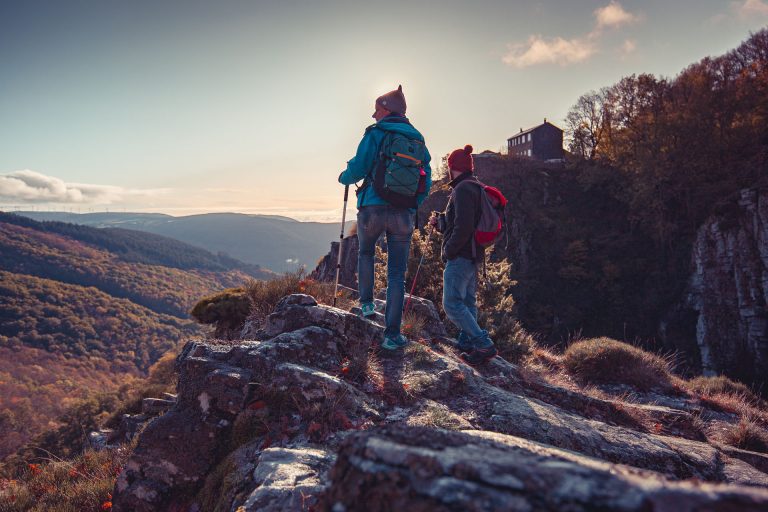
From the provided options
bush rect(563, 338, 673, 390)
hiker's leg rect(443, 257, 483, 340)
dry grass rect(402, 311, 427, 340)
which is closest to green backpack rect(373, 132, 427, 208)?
hiker's leg rect(443, 257, 483, 340)

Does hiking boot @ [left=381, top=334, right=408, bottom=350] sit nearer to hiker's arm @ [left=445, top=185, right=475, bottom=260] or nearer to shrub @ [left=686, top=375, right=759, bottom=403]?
hiker's arm @ [left=445, top=185, right=475, bottom=260]

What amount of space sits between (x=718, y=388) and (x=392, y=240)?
9.06m

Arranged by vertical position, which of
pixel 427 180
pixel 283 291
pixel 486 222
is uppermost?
pixel 427 180

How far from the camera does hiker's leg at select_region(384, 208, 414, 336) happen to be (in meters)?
4.83

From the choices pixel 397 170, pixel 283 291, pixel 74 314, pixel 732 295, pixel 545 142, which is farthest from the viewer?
pixel 74 314

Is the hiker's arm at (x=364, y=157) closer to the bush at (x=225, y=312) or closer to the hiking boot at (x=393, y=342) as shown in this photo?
the hiking boot at (x=393, y=342)

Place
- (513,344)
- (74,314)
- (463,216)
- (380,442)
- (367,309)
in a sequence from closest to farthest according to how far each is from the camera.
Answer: (380,442) → (463,216) → (367,309) → (513,344) → (74,314)

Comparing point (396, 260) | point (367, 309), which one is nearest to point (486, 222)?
point (396, 260)

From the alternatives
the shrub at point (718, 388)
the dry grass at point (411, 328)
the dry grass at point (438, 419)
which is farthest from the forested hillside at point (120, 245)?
the dry grass at point (438, 419)

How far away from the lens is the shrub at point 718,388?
820 cm

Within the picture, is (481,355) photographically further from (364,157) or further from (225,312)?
(225,312)

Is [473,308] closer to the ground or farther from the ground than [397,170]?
closer to the ground

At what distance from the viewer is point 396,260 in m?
4.95

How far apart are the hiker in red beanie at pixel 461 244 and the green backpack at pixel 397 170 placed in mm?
591
